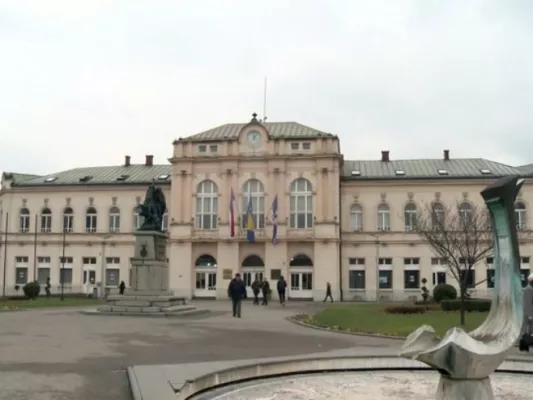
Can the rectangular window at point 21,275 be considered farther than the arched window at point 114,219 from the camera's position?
No

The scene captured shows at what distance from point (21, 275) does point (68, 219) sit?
23.9ft

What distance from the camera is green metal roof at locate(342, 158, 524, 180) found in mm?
57625

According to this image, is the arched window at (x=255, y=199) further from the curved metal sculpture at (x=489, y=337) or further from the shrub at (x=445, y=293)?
the curved metal sculpture at (x=489, y=337)

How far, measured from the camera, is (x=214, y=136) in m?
59.1

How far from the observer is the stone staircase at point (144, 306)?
92.0 ft

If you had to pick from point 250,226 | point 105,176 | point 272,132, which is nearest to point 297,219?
point 250,226

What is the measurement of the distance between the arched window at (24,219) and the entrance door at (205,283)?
1976 centimetres

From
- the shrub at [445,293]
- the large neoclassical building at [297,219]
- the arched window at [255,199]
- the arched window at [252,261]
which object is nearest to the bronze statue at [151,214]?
the shrub at [445,293]

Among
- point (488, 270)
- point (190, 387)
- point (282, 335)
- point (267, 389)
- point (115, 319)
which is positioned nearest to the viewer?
point (190, 387)

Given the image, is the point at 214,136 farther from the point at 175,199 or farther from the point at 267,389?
the point at 267,389

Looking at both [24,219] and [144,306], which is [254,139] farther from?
[144,306]

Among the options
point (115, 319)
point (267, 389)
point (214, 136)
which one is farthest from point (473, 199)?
point (267, 389)

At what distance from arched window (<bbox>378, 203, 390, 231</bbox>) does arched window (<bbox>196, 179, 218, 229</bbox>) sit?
15507 mm

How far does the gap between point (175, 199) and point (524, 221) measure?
32.4m
